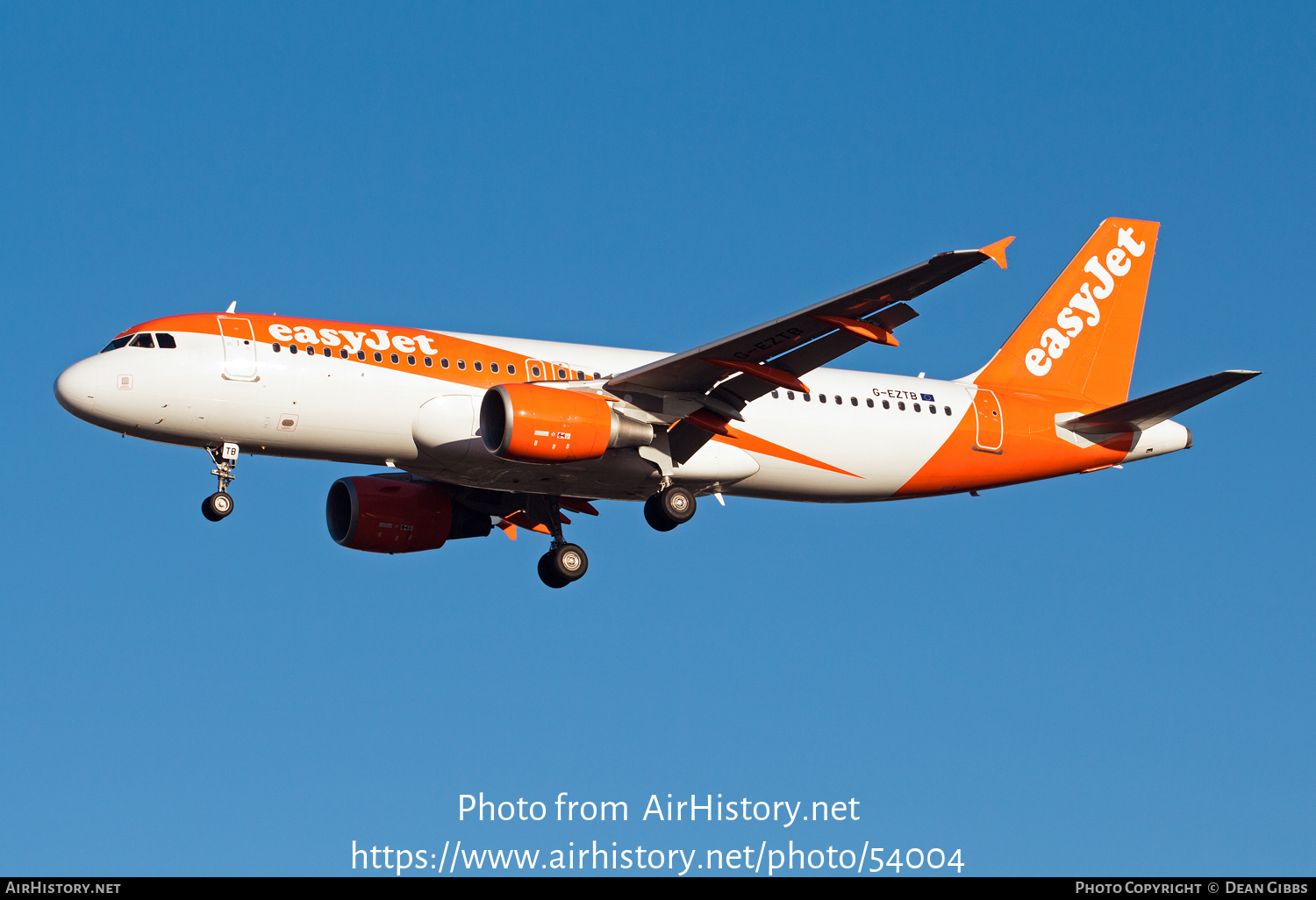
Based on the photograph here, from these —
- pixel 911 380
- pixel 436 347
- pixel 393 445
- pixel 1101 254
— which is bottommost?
pixel 393 445

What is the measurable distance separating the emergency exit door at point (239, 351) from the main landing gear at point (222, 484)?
4.71 ft

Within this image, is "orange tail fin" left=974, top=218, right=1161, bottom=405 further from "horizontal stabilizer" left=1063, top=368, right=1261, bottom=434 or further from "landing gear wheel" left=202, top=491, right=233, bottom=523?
"landing gear wheel" left=202, top=491, right=233, bottom=523

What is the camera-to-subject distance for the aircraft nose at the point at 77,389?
29953mm

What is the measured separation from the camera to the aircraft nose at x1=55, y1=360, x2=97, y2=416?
1179 inches

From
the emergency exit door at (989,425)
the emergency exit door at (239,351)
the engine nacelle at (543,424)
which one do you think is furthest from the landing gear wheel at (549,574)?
the emergency exit door at (989,425)

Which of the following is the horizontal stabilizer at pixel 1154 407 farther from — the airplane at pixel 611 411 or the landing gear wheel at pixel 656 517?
the landing gear wheel at pixel 656 517

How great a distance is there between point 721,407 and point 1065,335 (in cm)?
1148

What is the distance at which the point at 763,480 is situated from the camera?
3447cm

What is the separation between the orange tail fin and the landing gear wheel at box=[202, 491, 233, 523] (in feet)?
59.7

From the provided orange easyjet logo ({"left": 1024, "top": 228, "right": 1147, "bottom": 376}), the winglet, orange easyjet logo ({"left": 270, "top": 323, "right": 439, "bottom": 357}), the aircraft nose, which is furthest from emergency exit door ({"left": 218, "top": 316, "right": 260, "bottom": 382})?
orange easyjet logo ({"left": 1024, "top": 228, "right": 1147, "bottom": 376})

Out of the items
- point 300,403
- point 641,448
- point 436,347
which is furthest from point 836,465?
point 300,403

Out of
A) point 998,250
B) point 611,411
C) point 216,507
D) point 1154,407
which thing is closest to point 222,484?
point 216,507

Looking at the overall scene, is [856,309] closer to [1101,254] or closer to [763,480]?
[763,480]

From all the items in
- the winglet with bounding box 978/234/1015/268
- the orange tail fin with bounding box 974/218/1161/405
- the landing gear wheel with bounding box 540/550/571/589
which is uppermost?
the orange tail fin with bounding box 974/218/1161/405
